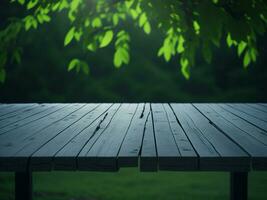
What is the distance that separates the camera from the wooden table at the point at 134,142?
1.88 metres

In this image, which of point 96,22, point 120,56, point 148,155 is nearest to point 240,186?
point 148,155

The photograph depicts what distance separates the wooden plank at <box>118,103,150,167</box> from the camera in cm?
189

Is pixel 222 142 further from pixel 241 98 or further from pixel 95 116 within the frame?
pixel 241 98

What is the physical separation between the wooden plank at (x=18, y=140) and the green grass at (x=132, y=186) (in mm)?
1725

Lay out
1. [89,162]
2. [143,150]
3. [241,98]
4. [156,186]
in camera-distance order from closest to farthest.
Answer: [89,162]
[143,150]
[156,186]
[241,98]

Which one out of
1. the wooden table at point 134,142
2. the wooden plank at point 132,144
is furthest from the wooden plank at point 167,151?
the wooden plank at point 132,144

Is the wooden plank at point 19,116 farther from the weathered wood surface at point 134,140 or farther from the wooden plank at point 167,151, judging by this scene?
the wooden plank at point 167,151

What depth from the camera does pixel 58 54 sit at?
9109 millimetres

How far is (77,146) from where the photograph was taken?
2125 millimetres

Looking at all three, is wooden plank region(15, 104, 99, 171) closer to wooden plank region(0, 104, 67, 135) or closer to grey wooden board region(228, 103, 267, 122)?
wooden plank region(0, 104, 67, 135)

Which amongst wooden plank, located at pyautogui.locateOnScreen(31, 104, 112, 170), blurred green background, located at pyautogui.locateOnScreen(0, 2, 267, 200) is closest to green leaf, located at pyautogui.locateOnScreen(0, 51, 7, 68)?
wooden plank, located at pyautogui.locateOnScreen(31, 104, 112, 170)

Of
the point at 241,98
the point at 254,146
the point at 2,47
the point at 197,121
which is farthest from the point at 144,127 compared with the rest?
the point at 241,98

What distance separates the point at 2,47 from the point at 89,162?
5.99ft

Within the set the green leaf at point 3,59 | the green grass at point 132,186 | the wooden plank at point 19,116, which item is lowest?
the green grass at point 132,186
